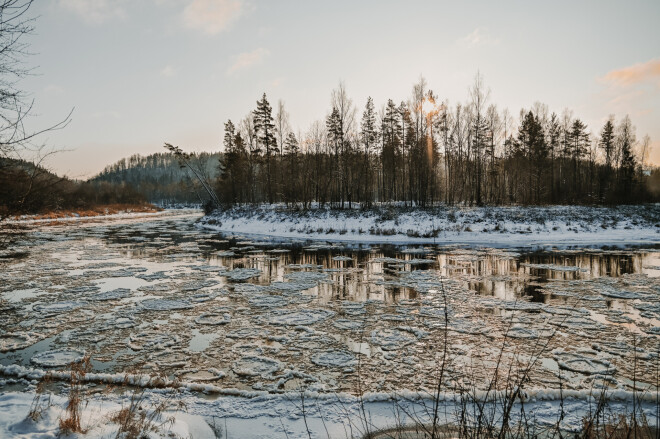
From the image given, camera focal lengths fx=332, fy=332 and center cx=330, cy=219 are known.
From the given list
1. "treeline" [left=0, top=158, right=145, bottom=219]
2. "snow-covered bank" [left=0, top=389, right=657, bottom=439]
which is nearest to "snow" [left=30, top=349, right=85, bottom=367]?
"snow-covered bank" [left=0, top=389, right=657, bottom=439]

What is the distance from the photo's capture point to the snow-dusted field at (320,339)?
3.94 meters

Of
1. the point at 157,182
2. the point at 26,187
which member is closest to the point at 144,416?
the point at 26,187

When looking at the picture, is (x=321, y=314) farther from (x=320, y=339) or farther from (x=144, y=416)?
(x=144, y=416)

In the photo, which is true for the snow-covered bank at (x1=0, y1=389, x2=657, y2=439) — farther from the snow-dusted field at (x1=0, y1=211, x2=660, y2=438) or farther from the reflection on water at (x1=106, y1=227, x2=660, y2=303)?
the reflection on water at (x1=106, y1=227, x2=660, y2=303)

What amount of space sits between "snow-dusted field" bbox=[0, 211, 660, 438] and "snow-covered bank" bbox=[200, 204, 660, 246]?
8971 millimetres

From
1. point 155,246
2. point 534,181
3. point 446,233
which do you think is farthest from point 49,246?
point 534,181

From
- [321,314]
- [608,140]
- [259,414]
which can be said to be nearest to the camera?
[259,414]

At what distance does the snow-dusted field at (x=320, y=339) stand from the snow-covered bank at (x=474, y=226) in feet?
29.4

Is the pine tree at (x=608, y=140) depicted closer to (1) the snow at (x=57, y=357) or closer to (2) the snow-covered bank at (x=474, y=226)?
(2) the snow-covered bank at (x=474, y=226)

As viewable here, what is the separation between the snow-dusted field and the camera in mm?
3939

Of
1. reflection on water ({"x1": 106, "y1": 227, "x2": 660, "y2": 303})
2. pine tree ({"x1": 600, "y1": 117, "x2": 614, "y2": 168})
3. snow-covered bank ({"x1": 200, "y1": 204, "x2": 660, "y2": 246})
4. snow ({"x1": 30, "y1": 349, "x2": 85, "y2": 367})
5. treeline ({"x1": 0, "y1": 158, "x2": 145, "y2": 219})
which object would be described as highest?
pine tree ({"x1": 600, "y1": 117, "x2": 614, "y2": 168})

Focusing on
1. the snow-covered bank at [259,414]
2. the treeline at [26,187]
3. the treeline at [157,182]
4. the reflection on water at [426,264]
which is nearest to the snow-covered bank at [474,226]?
the reflection on water at [426,264]

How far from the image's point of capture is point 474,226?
2358 cm

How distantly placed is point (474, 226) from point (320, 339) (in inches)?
801
